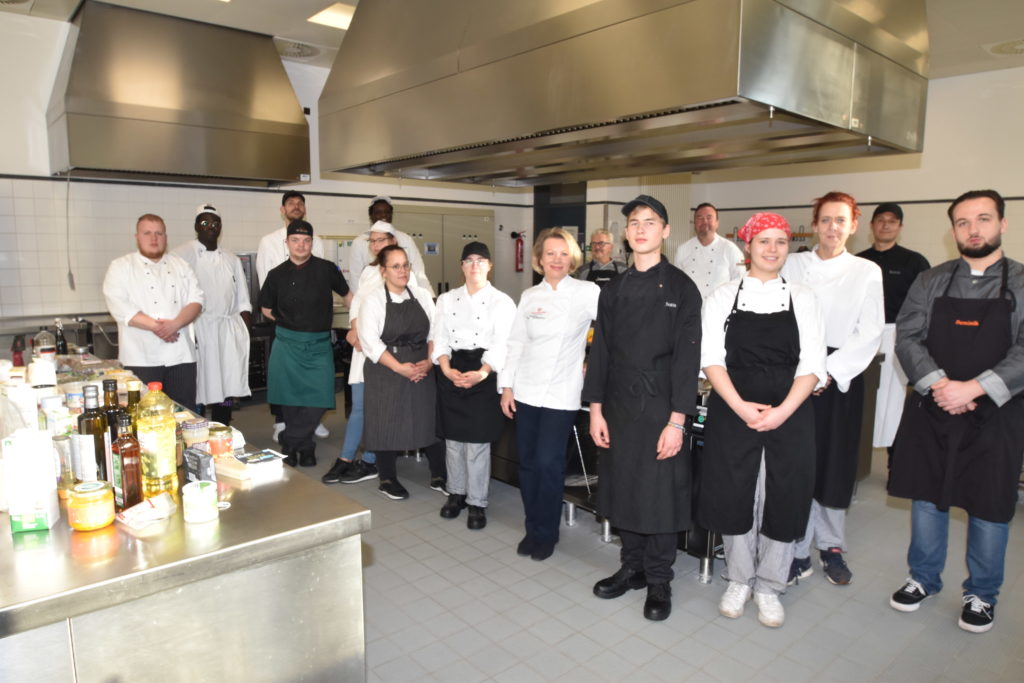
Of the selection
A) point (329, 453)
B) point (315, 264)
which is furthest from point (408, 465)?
point (315, 264)

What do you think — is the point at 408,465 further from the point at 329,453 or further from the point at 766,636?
the point at 766,636

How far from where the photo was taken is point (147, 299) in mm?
3684

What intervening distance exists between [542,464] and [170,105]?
130 inches

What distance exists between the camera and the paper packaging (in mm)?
1381

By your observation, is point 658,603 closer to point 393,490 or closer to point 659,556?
point 659,556

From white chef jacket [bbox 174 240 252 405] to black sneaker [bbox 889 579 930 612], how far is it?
4046mm

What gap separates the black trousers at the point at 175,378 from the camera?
12.3 ft

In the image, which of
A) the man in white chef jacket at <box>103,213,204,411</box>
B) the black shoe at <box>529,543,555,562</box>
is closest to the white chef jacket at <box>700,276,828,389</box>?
the black shoe at <box>529,543,555,562</box>

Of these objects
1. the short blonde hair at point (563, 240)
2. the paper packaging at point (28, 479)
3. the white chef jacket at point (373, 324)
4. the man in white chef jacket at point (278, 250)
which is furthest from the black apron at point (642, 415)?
the man in white chef jacket at point (278, 250)

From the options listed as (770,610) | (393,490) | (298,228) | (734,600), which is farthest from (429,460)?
(770,610)

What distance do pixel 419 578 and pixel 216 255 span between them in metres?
2.93

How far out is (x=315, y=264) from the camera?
13.3 feet

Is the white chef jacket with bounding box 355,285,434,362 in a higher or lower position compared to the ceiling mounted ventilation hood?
lower

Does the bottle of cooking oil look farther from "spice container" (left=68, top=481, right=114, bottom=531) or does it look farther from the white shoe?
the white shoe
